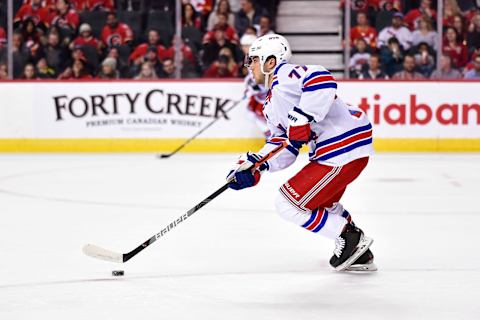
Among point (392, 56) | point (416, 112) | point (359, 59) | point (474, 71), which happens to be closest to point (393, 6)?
point (392, 56)

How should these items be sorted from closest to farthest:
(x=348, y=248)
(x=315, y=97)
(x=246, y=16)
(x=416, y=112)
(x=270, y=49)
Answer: (x=315, y=97) → (x=270, y=49) → (x=348, y=248) → (x=416, y=112) → (x=246, y=16)

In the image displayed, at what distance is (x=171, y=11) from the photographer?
10.9 meters

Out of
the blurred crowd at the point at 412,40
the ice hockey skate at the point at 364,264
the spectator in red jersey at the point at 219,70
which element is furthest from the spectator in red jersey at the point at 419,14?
the ice hockey skate at the point at 364,264

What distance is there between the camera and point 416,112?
34.8 ft

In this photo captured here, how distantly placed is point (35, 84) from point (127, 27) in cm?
117

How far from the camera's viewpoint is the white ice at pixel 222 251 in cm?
368

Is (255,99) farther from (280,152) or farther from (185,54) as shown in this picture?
(280,152)

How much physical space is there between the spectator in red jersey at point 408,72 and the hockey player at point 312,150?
6.46 metres

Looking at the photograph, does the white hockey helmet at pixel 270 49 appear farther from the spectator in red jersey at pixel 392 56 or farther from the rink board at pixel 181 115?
the spectator in red jersey at pixel 392 56

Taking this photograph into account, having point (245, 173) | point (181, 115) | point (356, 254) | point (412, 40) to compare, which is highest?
point (412, 40)

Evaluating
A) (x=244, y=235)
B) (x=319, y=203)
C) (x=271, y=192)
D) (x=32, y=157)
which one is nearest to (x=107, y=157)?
(x=32, y=157)

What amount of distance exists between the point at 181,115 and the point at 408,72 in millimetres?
2359

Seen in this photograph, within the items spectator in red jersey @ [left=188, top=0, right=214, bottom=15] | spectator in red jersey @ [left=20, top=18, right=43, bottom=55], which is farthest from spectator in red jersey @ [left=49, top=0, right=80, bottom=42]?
spectator in red jersey @ [left=188, top=0, right=214, bottom=15]

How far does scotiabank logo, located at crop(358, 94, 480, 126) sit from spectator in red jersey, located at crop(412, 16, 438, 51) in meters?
0.60
